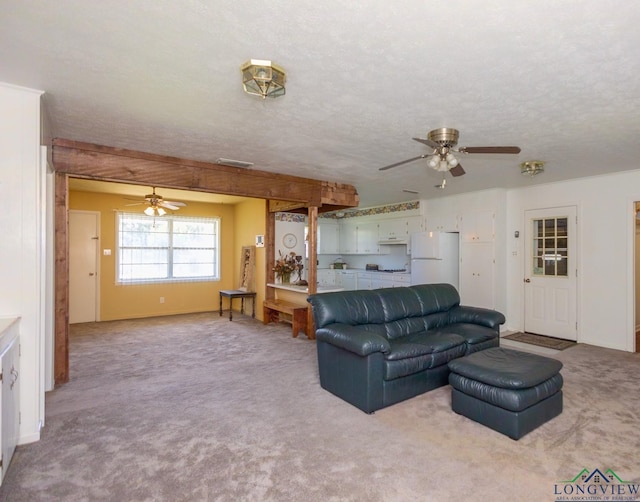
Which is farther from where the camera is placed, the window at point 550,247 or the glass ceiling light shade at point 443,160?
the window at point 550,247

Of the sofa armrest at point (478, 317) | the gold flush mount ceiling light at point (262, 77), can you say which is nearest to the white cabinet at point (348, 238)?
the sofa armrest at point (478, 317)

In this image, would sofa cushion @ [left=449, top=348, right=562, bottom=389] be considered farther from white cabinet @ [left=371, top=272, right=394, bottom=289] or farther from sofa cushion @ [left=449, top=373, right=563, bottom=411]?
white cabinet @ [left=371, top=272, right=394, bottom=289]

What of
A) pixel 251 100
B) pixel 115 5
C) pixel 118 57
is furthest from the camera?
pixel 251 100

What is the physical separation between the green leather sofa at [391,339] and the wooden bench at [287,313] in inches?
75.9

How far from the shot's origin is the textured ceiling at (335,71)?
1.63 m

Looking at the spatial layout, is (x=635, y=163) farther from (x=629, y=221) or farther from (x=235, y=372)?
(x=235, y=372)

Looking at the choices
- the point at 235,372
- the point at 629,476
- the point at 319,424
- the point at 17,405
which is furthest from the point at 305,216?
the point at 629,476

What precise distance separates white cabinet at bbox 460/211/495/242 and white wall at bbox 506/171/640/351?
34.9 inches

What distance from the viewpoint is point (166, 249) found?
7438mm

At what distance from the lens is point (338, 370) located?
3201 millimetres

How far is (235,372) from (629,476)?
3299 millimetres

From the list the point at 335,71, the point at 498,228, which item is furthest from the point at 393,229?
the point at 335,71

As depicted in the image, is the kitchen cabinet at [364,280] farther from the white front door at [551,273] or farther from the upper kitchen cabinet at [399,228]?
the white front door at [551,273]

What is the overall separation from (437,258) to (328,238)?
3.46m
